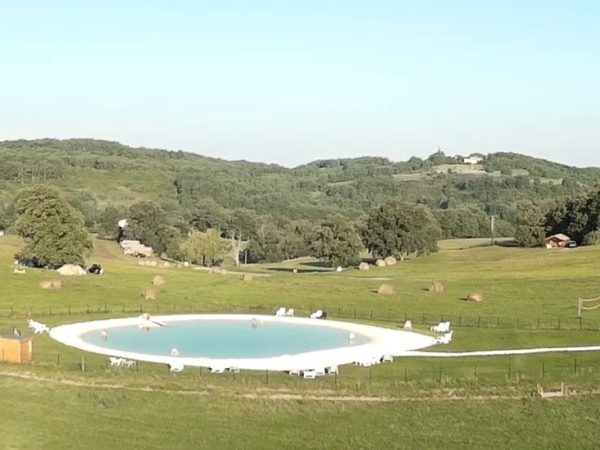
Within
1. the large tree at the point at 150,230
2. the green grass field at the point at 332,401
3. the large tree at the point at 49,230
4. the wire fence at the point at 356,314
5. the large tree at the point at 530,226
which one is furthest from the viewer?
the large tree at the point at 150,230

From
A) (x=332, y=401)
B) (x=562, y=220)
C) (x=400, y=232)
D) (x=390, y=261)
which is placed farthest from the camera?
(x=562, y=220)

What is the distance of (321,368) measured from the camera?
115 feet

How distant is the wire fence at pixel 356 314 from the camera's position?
157 feet

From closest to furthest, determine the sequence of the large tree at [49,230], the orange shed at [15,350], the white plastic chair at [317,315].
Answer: the orange shed at [15,350]
the white plastic chair at [317,315]
the large tree at [49,230]

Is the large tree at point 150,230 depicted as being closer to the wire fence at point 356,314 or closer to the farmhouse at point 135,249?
the farmhouse at point 135,249

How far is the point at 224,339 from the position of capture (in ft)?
147

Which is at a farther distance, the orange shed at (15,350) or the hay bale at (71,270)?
the hay bale at (71,270)

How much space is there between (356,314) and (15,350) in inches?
929

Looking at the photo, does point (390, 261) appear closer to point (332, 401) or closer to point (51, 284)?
point (51, 284)

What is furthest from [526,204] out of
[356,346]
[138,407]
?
[138,407]

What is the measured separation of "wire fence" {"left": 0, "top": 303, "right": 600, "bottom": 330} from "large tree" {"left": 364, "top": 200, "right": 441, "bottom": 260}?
141 ft

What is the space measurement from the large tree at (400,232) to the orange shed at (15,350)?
66327 millimetres

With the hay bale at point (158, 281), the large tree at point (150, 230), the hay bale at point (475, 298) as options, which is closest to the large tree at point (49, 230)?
the hay bale at point (158, 281)

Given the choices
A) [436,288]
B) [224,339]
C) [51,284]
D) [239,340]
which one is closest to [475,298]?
[436,288]
